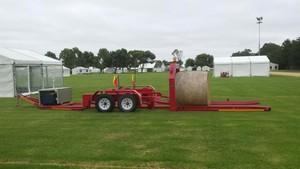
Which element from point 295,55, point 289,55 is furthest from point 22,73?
point 289,55

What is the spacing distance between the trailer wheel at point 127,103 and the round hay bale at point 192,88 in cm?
179

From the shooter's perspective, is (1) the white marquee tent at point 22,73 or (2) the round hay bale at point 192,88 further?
(1) the white marquee tent at point 22,73

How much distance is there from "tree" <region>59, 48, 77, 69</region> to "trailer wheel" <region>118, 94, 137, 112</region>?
119 metres

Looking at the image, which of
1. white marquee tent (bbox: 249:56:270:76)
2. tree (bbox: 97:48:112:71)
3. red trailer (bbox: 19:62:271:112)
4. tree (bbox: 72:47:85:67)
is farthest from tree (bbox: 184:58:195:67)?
red trailer (bbox: 19:62:271:112)

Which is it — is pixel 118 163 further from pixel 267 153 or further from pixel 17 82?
pixel 17 82

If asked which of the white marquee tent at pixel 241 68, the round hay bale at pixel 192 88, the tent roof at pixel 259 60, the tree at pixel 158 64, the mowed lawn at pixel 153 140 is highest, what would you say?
the tree at pixel 158 64

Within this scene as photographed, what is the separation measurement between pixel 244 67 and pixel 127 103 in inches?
1737

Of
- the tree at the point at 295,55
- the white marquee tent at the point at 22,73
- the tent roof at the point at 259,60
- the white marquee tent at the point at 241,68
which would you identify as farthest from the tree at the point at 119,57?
the white marquee tent at the point at 22,73

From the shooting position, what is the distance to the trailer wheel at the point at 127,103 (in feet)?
44.3

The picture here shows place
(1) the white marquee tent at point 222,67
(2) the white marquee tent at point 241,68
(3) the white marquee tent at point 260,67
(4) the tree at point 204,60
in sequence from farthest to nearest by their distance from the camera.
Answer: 1. (4) the tree at point 204,60
2. (1) the white marquee tent at point 222,67
3. (2) the white marquee tent at point 241,68
4. (3) the white marquee tent at point 260,67

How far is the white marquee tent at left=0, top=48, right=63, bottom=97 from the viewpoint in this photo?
2192 cm

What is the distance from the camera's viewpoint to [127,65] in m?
127

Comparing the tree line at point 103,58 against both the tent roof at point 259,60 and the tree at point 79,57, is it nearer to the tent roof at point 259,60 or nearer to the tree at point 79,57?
the tree at point 79,57

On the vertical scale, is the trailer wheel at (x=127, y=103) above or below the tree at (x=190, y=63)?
below
